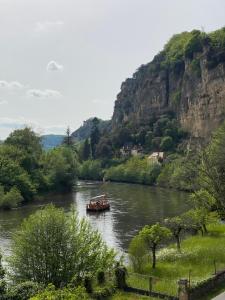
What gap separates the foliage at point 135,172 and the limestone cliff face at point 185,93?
17154 millimetres

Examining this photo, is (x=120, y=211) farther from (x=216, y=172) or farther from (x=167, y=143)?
(x=167, y=143)

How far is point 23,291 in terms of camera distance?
27.5 meters

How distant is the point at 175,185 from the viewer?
11262 centimetres

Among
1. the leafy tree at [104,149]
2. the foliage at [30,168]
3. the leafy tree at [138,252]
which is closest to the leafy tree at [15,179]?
the foliage at [30,168]

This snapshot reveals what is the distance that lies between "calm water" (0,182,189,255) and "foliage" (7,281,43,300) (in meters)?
19.8

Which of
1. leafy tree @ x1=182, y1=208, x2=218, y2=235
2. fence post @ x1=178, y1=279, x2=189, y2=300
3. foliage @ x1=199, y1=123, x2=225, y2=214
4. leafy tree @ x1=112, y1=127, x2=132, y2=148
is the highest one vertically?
leafy tree @ x1=112, y1=127, x2=132, y2=148

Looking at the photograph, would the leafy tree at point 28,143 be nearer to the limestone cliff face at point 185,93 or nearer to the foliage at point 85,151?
the limestone cliff face at point 185,93

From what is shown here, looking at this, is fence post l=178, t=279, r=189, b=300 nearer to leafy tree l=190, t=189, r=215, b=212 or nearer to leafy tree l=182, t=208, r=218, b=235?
leafy tree l=182, t=208, r=218, b=235

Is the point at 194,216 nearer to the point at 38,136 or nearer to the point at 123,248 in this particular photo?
the point at 123,248

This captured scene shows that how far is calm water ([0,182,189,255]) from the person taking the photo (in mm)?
57812

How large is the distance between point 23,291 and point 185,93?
133m

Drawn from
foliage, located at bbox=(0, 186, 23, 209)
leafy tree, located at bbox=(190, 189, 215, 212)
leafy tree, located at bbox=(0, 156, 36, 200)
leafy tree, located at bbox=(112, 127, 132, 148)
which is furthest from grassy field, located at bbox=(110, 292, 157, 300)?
leafy tree, located at bbox=(112, 127, 132, 148)

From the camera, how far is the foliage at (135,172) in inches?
5108

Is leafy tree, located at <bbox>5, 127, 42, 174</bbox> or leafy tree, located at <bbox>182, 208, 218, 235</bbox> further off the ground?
leafy tree, located at <bbox>5, 127, 42, 174</bbox>
